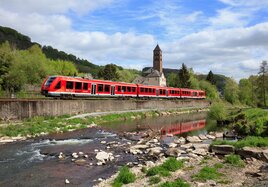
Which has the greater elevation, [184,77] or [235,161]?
[184,77]

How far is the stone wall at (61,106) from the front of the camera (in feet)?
92.4

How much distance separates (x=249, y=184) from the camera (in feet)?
38.4

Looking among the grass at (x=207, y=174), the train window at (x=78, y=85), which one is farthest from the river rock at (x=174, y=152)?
the train window at (x=78, y=85)

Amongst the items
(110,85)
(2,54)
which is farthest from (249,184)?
(2,54)

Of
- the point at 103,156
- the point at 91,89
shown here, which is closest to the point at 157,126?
the point at 91,89

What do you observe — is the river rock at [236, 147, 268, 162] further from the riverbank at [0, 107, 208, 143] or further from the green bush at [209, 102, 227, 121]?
the green bush at [209, 102, 227, 121]

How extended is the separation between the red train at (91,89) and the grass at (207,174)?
23.2 m

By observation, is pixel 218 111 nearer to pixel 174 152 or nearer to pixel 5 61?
pixel 174 152

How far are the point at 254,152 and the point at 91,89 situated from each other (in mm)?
26484

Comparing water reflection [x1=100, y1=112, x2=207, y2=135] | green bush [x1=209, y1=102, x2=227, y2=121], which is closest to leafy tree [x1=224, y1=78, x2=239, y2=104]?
water reflection [x1=100, y1=112, x2=207, y2=135]

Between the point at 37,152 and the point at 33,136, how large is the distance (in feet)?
20.1

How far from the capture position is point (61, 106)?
34312mm

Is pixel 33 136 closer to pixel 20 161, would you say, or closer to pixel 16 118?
pixel 16 118

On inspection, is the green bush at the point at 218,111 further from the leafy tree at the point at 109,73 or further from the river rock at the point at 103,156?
the leafy tree at the point at 109,73
